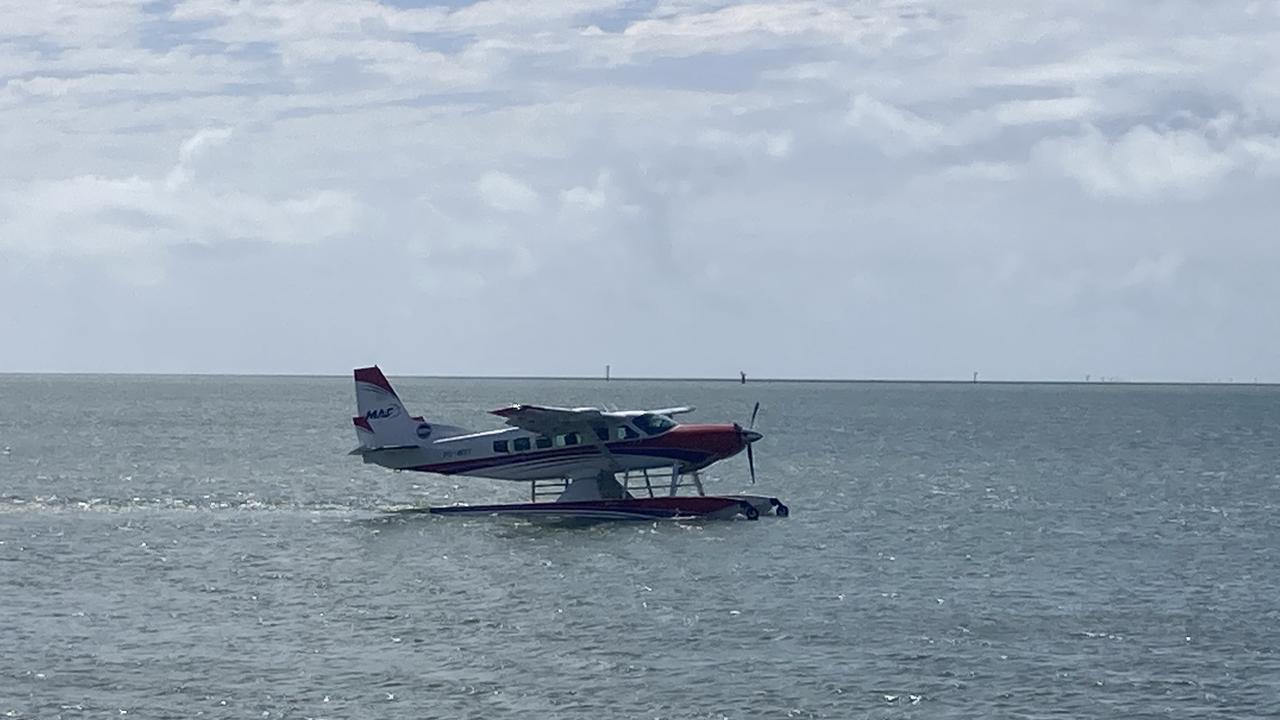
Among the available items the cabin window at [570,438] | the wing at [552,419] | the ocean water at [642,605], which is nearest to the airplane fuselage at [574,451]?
the cabin window at [570,438]

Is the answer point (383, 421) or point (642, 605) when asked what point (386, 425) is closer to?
point (383, 421)

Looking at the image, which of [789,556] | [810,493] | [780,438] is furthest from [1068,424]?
[789,556]

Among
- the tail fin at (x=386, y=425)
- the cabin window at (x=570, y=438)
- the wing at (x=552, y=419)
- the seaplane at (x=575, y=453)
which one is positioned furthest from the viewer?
the tail fin at (x=386, y=425)

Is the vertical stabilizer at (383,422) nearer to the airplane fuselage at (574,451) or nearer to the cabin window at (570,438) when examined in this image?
the airplane fuselage at (574,451)

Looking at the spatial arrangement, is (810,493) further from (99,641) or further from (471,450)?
(99,641)

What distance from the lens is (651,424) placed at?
5381cm

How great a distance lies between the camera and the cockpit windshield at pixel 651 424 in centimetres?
5375

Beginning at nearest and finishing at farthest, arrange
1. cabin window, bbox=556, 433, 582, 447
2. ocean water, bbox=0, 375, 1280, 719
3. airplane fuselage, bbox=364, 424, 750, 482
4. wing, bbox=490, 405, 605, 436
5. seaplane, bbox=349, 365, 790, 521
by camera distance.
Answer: ocean water, bbox=0, 375, 1280, 719
wing, bbox=490, 405, 605, 436
seaplane, bbox=349, 365, 790, 521
airplane fuselage, bbox=364, 424, 750, 482
cabin window, bbox=556, 433, 582, 447

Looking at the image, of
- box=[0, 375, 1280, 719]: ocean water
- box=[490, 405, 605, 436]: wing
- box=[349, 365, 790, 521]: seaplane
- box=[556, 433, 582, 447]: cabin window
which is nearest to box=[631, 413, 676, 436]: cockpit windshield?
box=[349, 365, 790, 521]: seaplane

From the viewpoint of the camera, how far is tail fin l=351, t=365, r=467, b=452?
2184 inches

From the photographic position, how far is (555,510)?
5406cm

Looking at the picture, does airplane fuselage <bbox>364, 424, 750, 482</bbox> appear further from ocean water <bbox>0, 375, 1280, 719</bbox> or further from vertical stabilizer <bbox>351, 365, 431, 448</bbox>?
ocean water <bbox>0, 375, 1280, 719</bbox>

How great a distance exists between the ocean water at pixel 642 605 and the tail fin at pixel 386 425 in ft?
8.73

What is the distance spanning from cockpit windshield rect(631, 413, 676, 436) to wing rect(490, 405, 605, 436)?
1.14 meters
